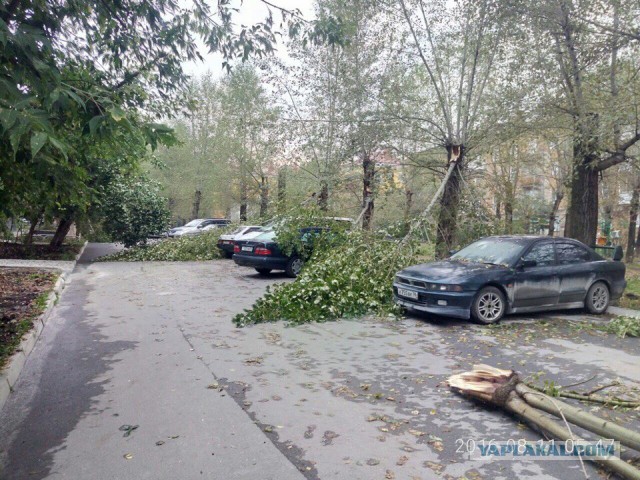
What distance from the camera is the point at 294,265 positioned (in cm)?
1473

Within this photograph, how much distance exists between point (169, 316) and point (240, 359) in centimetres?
338

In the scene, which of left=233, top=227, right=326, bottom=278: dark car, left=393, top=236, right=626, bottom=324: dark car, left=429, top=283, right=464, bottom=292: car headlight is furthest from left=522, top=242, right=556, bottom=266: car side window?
left=233, top=227, right=326, bottom=278: dark car

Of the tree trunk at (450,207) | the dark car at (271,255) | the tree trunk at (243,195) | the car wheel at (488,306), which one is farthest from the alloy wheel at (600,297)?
the tree trunk at (243,195)

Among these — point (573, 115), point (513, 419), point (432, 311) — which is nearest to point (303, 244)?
point (432, 311)

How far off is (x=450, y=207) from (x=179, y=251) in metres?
12.4

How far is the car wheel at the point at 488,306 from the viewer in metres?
8.27

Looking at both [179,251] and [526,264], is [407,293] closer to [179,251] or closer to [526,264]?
[526,264]

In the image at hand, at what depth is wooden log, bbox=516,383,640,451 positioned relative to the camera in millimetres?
3539

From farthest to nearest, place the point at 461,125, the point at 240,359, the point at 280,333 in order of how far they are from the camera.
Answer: the point at 461,125, the point at 280,333, the point at 240,359

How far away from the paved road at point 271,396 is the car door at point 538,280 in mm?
389

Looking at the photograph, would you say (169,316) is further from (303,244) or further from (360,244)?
(303,244)

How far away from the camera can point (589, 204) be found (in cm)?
1293

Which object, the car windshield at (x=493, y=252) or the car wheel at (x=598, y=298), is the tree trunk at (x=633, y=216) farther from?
the car windshield at (x=493, y=252)

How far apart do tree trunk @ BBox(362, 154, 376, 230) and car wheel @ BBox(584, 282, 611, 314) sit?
25.9 feet
